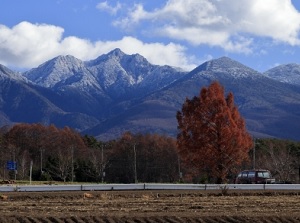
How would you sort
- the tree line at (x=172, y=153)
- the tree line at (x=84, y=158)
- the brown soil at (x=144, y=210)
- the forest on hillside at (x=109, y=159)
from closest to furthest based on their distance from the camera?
1. the brown soil at (x=144, y=210)
2. the tree line at (x=172, y=153)
3. the forest on hillside at (x=109, y=159)
4. the tree line at (x=84, y=158)

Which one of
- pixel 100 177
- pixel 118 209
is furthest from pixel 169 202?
pixel 100 177

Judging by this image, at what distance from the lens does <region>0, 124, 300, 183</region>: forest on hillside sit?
6488cm

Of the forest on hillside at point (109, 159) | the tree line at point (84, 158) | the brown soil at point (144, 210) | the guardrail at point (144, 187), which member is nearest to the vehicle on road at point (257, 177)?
the guardrail at point (144, 187)

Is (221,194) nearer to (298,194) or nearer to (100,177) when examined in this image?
(298,194)

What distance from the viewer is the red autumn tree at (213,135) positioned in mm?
44625

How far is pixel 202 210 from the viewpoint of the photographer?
77.3 feet

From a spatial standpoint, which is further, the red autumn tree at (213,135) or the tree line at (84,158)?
the tree line at (84,158)

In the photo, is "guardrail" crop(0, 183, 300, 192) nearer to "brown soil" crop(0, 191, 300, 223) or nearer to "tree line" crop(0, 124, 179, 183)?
"brown soil" crop(0, 191, 300, 223)

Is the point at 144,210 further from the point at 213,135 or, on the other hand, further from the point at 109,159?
the point at 109,159

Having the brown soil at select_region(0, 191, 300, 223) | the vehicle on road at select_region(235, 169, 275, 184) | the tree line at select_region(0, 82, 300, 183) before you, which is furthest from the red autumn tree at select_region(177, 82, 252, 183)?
the brown soil at select_region(0, 191, 300, 223)

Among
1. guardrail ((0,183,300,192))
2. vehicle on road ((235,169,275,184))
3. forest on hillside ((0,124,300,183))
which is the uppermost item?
forest on hillside ((0,124,300,183))

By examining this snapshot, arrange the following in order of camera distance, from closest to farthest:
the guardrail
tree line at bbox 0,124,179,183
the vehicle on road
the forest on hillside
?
the guardrail < the vehicle on road < the forest on hillside < tree line at bbox 0,124,179,183

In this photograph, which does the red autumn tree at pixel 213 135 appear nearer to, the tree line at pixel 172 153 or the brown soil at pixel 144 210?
the tree line at pixel 172 153

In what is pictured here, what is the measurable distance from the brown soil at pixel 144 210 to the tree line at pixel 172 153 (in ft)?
42.8
